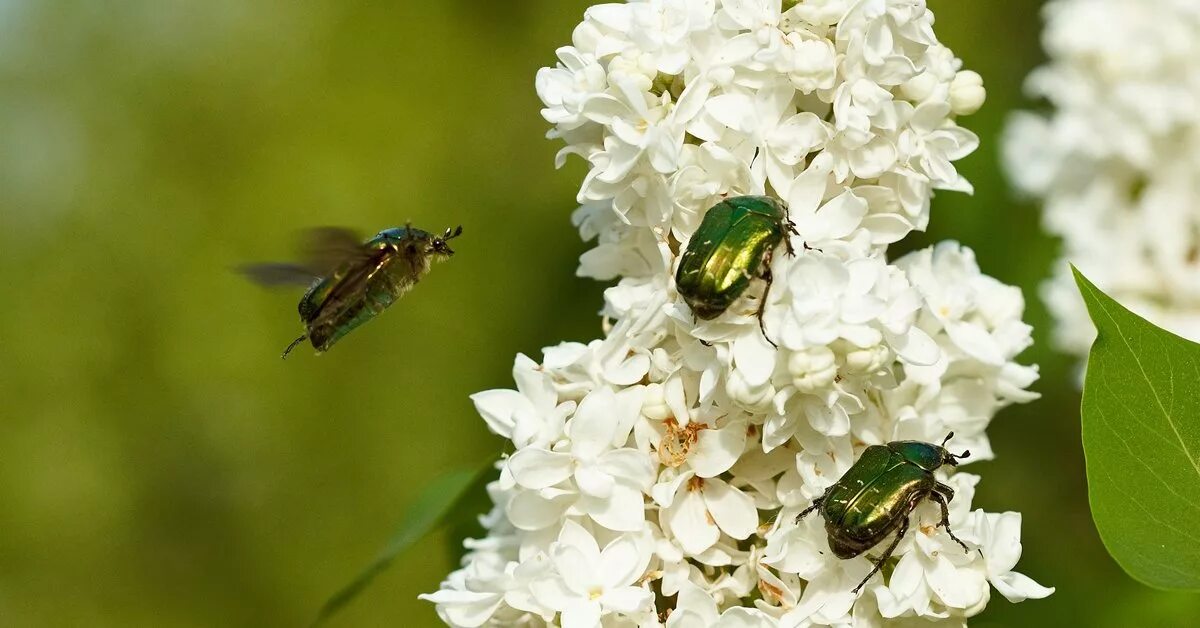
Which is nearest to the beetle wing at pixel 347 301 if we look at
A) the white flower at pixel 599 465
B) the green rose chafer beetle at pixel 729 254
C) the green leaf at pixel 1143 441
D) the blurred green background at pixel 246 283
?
the white flower at pixel 599 465

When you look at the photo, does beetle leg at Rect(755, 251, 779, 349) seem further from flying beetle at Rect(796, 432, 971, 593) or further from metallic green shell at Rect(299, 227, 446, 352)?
metallic green shell at Rect(299, 227, 446, 352)

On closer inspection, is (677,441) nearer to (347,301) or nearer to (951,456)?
(951,456)

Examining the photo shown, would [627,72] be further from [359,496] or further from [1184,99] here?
[359,496]

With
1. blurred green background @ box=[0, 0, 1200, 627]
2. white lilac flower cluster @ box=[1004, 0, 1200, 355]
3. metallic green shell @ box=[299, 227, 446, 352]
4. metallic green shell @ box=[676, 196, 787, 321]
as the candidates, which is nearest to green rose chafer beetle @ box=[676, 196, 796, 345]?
metallic green shell @ box=[676, 196, 787, 321]

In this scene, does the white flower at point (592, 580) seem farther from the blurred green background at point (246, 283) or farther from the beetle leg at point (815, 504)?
the blurred green background at point (246, 283)

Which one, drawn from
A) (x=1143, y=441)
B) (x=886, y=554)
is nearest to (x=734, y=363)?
(x=886, y=554)

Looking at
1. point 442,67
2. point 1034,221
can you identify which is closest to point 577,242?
point 442,67
